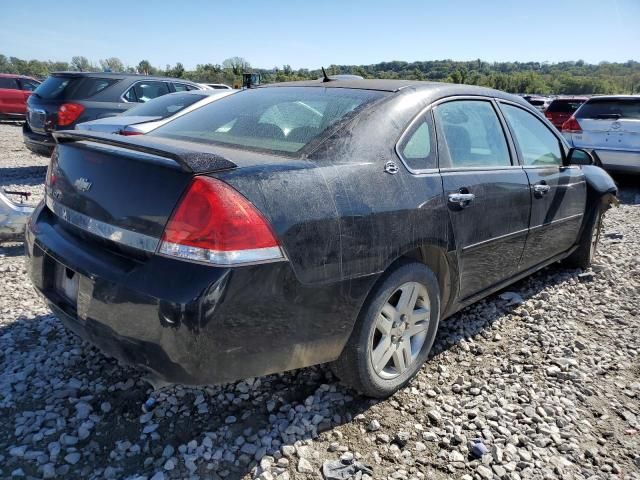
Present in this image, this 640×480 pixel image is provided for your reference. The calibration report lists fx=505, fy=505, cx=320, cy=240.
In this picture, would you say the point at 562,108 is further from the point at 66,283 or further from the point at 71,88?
the point at 66,283

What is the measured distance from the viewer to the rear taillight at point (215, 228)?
5.92 feet

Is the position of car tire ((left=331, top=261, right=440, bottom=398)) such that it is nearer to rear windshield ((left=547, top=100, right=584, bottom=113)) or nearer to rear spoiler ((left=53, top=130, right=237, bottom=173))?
rear spoiler ((left=53, top=130, right=237, bottom=173))

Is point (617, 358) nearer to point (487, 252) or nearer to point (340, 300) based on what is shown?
point (487, 252)

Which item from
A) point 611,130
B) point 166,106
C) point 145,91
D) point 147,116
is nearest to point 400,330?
point 147,116

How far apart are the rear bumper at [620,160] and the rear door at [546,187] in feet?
17.2

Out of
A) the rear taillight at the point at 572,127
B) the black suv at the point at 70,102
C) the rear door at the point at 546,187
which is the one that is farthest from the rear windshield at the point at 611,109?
the black suv at the point at 70,102

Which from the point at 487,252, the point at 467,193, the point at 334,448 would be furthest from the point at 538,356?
the point at 334,448

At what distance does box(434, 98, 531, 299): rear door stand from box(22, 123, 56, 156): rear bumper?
7.28 meters

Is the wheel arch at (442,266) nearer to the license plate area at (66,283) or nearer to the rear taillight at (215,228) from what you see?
the rear taillight at (215,228)

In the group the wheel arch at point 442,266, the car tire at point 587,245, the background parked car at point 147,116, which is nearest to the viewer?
the wheel arch at point 442,266

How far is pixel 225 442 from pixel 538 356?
198 cm

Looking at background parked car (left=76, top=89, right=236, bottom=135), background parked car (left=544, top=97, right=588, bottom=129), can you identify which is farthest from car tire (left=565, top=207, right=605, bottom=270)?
background parked car (left=544, top=97, right=588, bottom=129)

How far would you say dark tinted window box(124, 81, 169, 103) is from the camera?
890 cm

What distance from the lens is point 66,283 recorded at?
222 centimetres
